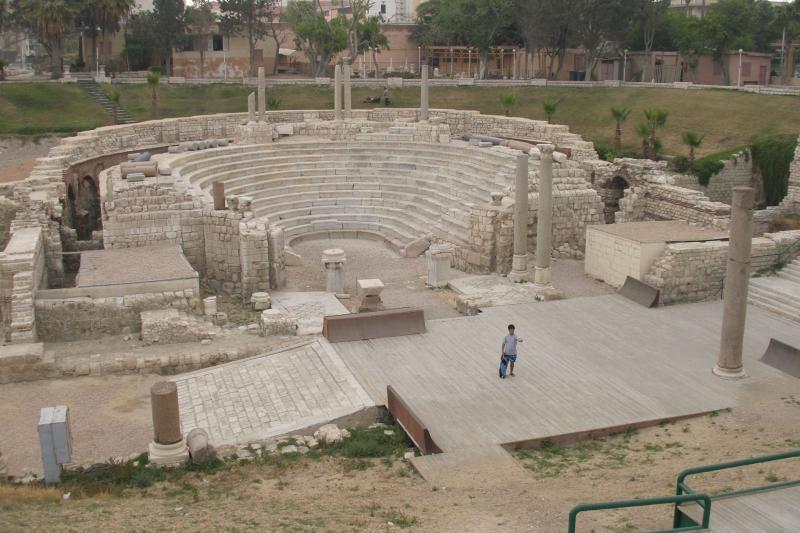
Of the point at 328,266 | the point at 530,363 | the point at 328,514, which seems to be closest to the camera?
the point at 328,514

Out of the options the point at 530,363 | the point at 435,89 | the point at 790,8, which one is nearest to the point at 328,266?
the point at 530,363

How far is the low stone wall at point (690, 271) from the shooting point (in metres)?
21.2

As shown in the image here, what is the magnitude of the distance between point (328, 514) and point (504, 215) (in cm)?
1494

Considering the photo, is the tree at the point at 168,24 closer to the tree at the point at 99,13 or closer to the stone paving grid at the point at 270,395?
the tree at the point at 99,13

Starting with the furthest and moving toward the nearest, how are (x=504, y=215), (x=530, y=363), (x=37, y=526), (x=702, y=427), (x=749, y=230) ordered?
(x=504, y=215), (x=530, y=363), (x=749, y=230), (x=702, y=427), (x=37, y=526)

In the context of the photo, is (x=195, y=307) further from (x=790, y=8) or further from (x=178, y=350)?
(x=790, y=8)

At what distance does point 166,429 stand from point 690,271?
13.7m

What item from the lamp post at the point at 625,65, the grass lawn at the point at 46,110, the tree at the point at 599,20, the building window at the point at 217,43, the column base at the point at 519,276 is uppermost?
the tree at the point at 599,20

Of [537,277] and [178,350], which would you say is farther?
[537,277]

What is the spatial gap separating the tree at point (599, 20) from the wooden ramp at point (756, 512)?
45515mm

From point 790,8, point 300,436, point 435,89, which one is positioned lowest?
point 300,436

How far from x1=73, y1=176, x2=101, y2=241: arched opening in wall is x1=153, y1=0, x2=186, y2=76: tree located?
97.4ft

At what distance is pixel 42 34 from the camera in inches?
1966

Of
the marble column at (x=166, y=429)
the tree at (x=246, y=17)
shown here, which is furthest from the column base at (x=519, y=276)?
the tree at (x=246, y=17)
